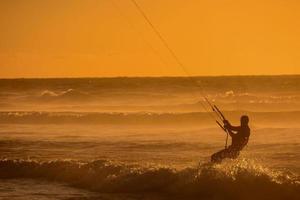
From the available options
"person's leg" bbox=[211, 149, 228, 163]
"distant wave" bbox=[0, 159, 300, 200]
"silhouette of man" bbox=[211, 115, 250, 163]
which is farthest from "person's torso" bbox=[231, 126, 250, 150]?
"distant wave" bbox=[0, 159, 300, 200]

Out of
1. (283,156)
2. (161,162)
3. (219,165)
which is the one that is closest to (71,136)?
(161,162)

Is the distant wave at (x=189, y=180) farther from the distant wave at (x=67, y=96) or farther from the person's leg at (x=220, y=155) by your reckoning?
the distant wave at (x=67, y=96)

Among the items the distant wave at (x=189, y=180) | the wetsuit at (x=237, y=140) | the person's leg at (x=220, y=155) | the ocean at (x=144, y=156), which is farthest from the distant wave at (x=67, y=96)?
the wetsuit at (x=237, y=140)

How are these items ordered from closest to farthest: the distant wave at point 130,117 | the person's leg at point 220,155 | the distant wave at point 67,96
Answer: the person's leg at point 220,155
the distant wave at point 130,117
the distant wave at point 67,96

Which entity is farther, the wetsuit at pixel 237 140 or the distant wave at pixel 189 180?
the distant wave at pixel 189 180

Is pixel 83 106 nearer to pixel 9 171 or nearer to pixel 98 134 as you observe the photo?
pixel 98 134

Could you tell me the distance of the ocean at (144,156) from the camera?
1855 cm

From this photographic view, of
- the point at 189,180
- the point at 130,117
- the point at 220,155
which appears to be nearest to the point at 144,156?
the point at 189,180

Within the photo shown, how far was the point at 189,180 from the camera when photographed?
19016 millimetres

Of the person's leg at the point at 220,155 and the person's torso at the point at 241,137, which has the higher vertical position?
the person's torso at the point at 241,137

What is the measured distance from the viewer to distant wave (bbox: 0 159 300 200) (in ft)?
59.9

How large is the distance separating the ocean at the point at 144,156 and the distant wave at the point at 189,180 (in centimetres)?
3

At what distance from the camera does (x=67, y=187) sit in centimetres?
1939

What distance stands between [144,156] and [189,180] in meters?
5.12
